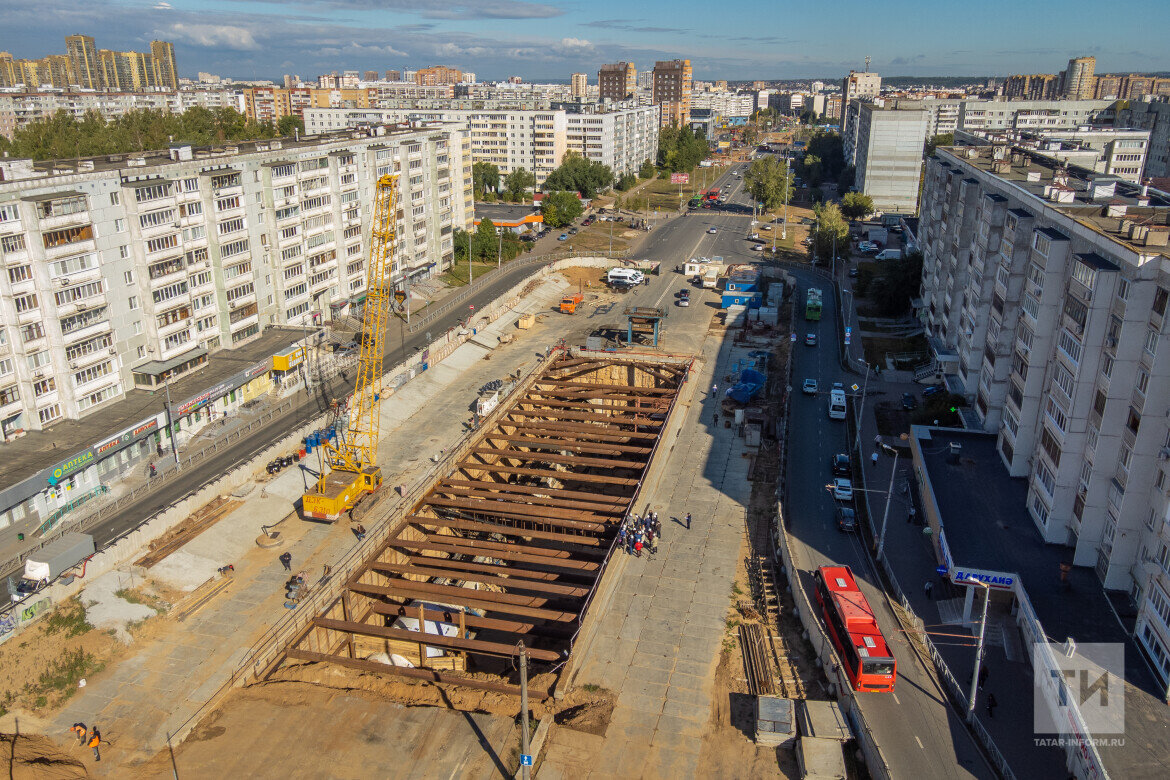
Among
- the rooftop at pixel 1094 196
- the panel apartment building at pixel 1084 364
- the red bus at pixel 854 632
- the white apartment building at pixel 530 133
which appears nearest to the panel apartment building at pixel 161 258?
the red bus at pixel 854 632

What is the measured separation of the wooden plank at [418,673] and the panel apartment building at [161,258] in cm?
3180

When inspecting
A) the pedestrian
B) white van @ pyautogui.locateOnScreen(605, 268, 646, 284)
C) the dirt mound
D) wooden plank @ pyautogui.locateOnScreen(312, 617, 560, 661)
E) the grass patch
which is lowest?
wooden plank @ pyautogui.locateOnScreen(312, 617, 560, 661)

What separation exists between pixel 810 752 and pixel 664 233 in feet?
391

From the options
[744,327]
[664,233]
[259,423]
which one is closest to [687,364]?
[744,327]

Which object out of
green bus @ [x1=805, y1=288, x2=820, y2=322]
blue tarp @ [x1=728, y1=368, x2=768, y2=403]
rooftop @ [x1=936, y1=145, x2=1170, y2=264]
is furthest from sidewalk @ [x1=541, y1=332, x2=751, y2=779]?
green bus @ [x1=805, y1=288, x2=820, y2=322]

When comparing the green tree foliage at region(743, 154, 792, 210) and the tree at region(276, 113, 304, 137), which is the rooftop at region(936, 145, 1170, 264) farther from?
the tree at region(276, 113, 304, 137)

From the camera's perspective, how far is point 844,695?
1364 inches

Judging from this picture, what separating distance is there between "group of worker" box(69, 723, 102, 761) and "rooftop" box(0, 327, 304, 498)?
21.8m

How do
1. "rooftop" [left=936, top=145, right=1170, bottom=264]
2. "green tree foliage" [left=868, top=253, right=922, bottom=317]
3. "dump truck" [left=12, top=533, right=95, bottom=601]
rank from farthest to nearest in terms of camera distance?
1. "green tree foliage" [left=868, top=253, right=922, bottom=317]
2. "dump truck" [left=12, top=533, right=95, bottom=601]
3. "rooftop" [left=936, top=145, right=1170, bottom=264]

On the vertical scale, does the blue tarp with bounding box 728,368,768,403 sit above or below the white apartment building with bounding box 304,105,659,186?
below

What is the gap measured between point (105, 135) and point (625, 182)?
359 ft

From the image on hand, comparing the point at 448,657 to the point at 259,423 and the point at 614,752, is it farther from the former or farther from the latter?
the point at 259,423

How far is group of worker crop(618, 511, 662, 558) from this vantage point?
46481 mm

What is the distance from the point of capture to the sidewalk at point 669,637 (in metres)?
31.8
